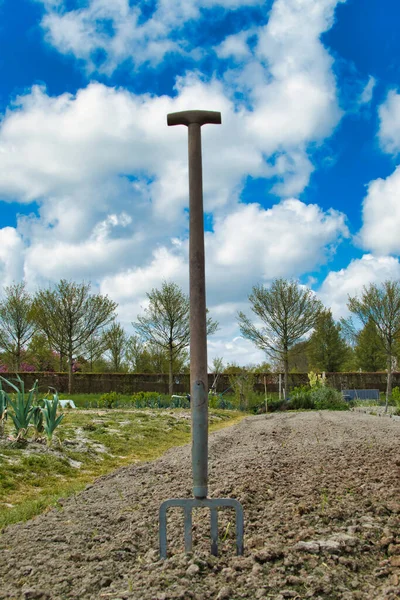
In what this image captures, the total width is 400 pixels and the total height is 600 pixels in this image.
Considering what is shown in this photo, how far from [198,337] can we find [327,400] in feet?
47.2

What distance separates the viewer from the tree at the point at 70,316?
2336 centimetres

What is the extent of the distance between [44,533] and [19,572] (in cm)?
53

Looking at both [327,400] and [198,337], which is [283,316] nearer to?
[327,400]

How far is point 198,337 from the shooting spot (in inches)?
96.4

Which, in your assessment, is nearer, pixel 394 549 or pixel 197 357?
pixel 394 549

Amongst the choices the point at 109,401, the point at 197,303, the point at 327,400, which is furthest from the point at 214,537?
the point at 327,400

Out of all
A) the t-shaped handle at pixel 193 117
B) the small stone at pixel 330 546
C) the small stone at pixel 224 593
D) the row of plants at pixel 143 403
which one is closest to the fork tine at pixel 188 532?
the small stone at pixel 224 593

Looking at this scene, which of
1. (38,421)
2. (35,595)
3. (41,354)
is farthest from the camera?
(41,354)

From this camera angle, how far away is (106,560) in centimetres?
226

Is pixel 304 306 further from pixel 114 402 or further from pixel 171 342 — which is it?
pixel 114 402

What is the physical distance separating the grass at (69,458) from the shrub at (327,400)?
22.0 ft

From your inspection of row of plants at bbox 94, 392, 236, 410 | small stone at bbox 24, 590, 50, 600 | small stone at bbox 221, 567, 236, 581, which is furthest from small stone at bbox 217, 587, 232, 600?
row of plants at bbox 94, 392, 236, 410

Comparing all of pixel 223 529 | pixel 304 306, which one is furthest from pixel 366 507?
pixel 304 306

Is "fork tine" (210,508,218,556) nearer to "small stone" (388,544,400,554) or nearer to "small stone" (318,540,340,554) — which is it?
"small stone" (318,540,340,554)
